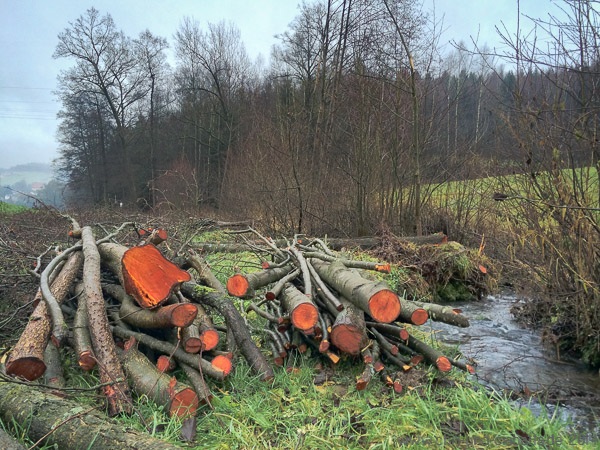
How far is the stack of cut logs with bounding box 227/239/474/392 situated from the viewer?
173 inches

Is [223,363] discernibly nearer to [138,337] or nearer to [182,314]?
[182,314]

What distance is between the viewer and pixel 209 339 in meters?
4.19

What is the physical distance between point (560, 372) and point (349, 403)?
2.90 meters

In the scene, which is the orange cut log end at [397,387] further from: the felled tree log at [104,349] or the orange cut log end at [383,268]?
the felled tree log at [104,349]

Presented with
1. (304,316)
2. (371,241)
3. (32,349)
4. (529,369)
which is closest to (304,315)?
(304,316)

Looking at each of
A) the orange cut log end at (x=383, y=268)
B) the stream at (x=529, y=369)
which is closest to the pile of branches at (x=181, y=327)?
the orange cut log end at (x=383, y=268)

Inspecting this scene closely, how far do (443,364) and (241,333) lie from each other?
1.87 metres

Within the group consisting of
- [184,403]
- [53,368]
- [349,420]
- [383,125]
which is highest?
[383,125]

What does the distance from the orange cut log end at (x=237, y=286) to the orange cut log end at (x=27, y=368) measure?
186 centimetres

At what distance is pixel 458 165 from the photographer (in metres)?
12.5

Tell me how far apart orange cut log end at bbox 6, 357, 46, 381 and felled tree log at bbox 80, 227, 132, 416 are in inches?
15.9

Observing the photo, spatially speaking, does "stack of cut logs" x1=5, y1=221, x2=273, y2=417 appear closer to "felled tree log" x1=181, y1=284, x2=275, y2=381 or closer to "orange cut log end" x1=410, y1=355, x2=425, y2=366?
"felled tree log" x1=181, y1=284, x2=275, y2=381

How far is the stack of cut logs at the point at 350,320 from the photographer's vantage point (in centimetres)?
440

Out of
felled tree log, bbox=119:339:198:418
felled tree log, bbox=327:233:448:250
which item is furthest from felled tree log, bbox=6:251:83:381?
felled tree log, bbox=327:233:448:250
